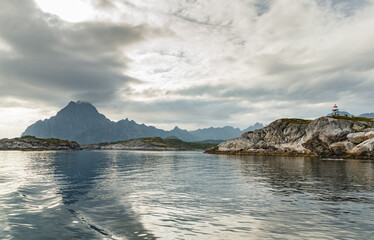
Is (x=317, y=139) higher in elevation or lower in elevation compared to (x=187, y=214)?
higher

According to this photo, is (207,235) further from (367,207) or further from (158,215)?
(367,207)

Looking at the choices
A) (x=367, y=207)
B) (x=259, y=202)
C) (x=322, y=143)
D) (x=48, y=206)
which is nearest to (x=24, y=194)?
(x=48, y=206)

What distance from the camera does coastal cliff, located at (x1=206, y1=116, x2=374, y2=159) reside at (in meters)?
106

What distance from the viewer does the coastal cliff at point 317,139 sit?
347ft

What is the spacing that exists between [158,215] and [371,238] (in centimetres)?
1594

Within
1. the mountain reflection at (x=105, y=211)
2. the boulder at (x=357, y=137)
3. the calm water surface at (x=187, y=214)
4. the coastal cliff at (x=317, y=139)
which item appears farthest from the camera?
the coastal cliff at (x=317, y=139)

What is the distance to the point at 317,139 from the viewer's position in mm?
123938

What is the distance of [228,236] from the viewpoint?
47.9ft

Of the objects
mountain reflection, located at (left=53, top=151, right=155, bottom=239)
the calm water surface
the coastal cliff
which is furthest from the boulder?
mountain reflection, located at (left=53, top=151, right=155, bottom=239)

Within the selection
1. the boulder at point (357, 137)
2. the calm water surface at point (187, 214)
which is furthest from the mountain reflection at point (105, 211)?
the boulder at point (357, 137)

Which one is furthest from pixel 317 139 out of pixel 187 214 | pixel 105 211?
pixel 105 211

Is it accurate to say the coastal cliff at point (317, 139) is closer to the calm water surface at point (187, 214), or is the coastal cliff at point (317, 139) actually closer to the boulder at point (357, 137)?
the boulder at point (357, 137)

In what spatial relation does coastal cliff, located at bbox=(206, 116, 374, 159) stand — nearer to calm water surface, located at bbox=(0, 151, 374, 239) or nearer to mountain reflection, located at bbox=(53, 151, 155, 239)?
calm water surface, located at bbox=(0, 151, 374, 239)

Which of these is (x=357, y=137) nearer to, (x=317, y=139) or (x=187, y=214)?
(x=317, y=139)
